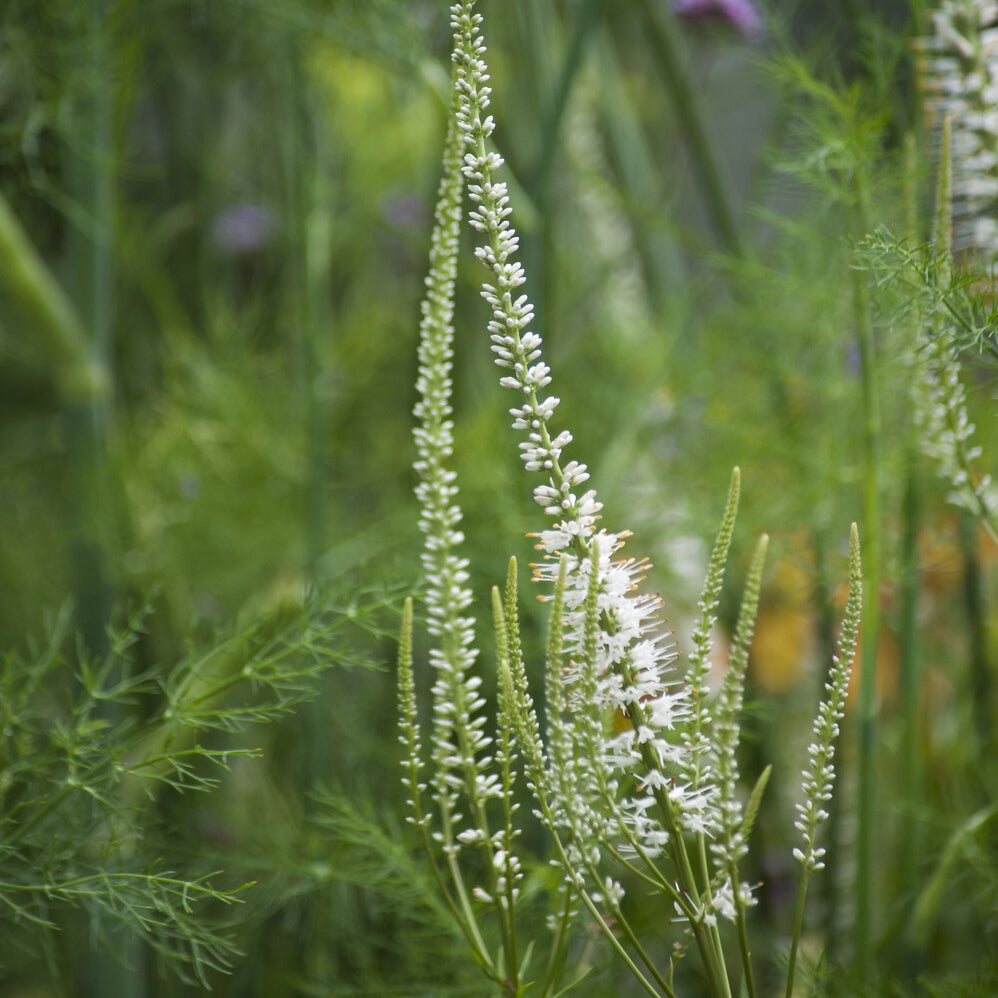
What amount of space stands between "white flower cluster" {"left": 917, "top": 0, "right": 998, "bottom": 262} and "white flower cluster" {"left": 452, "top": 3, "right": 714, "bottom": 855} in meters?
0.16

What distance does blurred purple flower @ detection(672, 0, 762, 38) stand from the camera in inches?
21.8

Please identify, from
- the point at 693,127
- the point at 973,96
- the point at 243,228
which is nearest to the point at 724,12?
the point at 693,127

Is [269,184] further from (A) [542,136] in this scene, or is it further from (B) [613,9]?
(A) [542,136]

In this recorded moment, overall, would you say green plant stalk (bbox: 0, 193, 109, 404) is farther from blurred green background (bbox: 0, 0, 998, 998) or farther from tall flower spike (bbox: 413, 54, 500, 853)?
tall flower spike (bbox: 413, 54, 500, 853)

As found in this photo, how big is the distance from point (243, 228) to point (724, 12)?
15.9 inches

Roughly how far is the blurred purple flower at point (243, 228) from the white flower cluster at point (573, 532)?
602mm

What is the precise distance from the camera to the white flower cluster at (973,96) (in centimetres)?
29

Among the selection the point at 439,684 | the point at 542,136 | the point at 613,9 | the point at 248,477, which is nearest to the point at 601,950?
the point at 439,684

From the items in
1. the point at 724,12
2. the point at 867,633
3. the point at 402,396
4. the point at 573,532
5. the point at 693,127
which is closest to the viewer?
the point at 573,532

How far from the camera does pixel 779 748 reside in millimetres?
567

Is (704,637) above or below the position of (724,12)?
below

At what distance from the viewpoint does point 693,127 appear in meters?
0.45

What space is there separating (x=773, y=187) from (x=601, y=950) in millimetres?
327

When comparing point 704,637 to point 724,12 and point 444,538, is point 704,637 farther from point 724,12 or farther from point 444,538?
point 724,12
